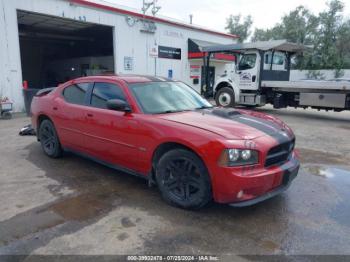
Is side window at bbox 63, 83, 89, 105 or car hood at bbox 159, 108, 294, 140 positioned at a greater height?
side window at bbox 63, 83, 89, 105

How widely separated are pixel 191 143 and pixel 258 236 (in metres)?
1.17

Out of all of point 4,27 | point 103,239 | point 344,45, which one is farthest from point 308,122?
point 344,45

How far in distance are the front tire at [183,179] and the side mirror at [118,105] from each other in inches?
34.9

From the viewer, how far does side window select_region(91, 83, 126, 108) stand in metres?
4.30

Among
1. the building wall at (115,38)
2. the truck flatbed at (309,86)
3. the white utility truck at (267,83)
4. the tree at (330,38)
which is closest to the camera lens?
the truck flatbed at (309,86)

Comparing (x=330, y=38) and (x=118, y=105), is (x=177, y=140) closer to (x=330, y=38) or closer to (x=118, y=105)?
(x=118, y=105)

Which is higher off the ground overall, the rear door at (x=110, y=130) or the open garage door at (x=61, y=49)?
the open garage door at (x=61, y=49)

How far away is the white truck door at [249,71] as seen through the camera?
12.6m

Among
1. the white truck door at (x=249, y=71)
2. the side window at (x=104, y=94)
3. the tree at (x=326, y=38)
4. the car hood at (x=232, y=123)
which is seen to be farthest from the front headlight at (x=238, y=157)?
the tree at (x=326, y=38)

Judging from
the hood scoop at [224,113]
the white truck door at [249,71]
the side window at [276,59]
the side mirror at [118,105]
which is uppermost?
the side window at [276,59]

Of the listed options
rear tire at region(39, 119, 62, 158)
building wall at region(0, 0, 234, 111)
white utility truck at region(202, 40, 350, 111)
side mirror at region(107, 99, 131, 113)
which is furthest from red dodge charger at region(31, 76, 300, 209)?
building wall at region(0, 0, 234, 111)

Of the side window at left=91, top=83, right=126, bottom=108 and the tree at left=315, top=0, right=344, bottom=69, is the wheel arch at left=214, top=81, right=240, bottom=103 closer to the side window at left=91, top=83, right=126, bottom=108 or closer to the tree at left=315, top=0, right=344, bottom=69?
the side window at left=91, top=83, right=126, bottom=108

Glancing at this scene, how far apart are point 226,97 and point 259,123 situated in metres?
10.0

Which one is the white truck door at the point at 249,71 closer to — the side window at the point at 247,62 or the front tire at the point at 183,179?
the side window at the point at 247,62
